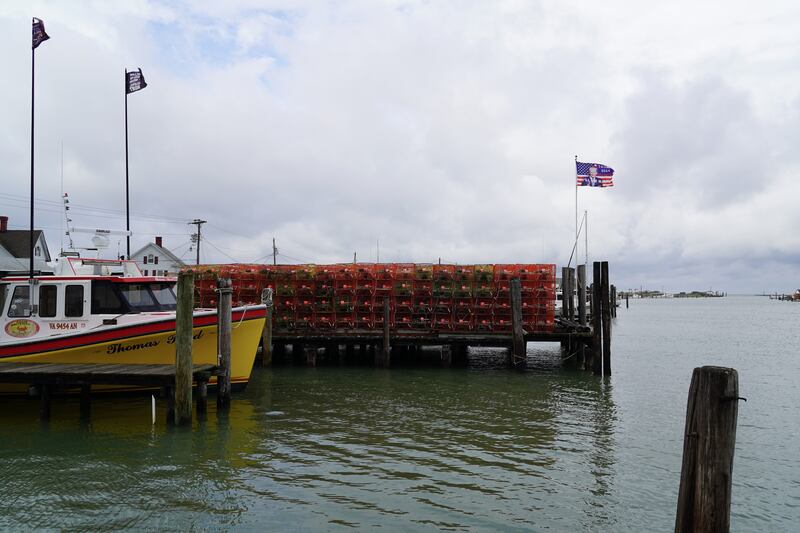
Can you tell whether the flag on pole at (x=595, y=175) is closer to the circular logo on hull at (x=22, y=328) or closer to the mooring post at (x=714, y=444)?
the circular logo on hull at (x=22, y=328)

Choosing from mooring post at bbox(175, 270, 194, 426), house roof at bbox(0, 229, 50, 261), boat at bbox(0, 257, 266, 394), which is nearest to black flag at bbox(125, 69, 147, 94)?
boat at bbox(0, 257, 266, 394)

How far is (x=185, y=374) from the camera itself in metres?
11.9

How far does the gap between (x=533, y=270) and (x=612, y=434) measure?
10249mm

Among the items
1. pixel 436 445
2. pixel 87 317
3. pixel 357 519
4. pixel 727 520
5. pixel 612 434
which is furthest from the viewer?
pixel 87 317

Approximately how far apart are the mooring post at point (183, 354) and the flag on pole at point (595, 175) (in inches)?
837

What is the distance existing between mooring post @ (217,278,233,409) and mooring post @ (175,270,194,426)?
69.0 inches

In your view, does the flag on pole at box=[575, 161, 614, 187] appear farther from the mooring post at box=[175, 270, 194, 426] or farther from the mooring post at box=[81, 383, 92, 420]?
the mooring post at box=[81, 383, 92, 420]

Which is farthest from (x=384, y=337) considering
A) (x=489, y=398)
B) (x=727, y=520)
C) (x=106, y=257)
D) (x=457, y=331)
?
(x=727, y=520)

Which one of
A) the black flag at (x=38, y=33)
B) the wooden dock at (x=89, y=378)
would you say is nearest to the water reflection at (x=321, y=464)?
the wooden dock at (x=89, y=378)

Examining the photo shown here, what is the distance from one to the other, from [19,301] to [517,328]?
1451 centimetres

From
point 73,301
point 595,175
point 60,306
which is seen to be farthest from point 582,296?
point 60,306

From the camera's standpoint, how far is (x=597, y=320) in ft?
65.2

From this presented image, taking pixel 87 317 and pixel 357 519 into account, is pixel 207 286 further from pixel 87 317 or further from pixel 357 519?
pixel 357 519

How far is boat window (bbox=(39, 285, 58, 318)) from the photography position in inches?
571
